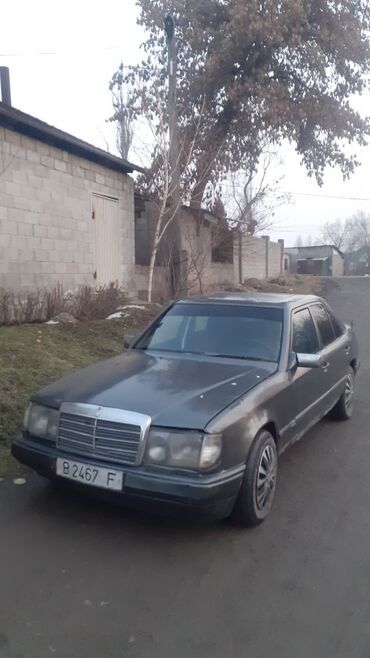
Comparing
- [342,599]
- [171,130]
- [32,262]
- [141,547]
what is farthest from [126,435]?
[171,130]

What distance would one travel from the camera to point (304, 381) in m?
4.44

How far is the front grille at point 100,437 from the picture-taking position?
3.20 metres

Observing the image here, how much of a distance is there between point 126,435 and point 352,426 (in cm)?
341

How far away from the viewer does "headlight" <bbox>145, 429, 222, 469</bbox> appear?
10.2ft

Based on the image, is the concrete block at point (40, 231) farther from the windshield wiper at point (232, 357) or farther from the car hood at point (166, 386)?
the windshield wiper at point (232, 357)

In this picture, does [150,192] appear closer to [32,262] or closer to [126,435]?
[32,262]

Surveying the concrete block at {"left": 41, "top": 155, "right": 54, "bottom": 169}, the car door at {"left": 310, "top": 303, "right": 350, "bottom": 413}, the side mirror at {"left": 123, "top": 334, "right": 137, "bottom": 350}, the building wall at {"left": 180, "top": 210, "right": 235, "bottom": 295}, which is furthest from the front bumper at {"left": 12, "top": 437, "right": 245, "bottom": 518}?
the building wall at {"left": 180, "top": 210, "right": 235, "bottom": 295}

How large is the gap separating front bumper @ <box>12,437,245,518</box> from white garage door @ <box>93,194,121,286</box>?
8689 mm

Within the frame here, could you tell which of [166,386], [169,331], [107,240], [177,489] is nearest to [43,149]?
[107,240]

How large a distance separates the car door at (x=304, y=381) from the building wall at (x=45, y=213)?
5.64m

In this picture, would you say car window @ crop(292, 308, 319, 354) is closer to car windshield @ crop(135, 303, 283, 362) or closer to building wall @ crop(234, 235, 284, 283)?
car windshield @ crop(135, 303, 283, 362)

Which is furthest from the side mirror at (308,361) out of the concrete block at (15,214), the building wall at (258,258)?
the building wall at (258,258)

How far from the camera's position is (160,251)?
15.5 meters

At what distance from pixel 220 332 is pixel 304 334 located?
0.83 meters
